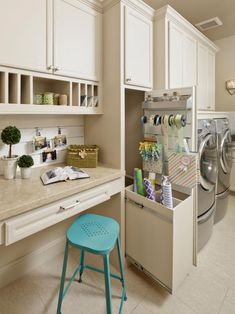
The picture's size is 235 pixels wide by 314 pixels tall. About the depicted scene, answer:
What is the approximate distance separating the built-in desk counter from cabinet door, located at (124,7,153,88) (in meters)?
0.86

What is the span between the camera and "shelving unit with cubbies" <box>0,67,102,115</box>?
1.34m

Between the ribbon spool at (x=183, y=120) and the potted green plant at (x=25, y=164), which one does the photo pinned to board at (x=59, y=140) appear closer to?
the potted green plant at (x=25, y=164)

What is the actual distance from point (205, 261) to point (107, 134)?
1494mm

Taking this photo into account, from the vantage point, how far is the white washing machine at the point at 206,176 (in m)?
1.99

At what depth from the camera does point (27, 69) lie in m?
1.40

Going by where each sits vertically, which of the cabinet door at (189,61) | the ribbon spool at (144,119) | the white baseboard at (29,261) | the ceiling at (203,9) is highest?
the ceiling at (203,9)

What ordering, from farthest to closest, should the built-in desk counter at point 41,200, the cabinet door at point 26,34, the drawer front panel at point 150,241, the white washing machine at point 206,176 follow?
the white washing machine at point 206,176, the drawer front panel at point 150,241, the cabinet door at point 26,34, the built-in desk counter at point 41,200

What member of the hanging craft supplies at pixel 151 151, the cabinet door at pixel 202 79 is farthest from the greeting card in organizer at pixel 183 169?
the cabinet door at pixel 202 79

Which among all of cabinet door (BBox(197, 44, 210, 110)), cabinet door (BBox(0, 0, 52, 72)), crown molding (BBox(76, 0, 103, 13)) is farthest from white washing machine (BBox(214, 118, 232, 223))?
cabinet door (BBox(0, 0, 52, 72))

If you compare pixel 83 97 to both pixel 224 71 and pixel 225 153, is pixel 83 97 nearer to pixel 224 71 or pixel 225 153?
pixel 225 153

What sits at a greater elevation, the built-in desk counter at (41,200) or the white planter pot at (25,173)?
the white planter pot at (25,173)

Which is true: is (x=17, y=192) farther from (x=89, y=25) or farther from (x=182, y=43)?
(x=182, y=43)

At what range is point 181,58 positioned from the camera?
225cm

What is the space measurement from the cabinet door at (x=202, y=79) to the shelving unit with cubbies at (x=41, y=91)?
1606 millimetres
